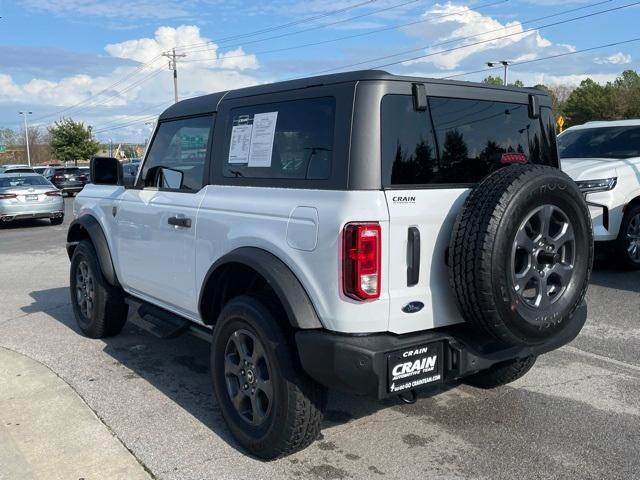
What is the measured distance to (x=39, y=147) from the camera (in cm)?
9731

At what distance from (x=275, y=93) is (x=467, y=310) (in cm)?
160

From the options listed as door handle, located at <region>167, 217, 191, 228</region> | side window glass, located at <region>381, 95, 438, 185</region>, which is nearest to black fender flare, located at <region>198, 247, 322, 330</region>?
side window glass, located at <region>381, 95, 438, 185</region>

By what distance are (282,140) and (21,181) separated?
15.4 metres

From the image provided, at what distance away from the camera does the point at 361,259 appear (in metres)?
2.95

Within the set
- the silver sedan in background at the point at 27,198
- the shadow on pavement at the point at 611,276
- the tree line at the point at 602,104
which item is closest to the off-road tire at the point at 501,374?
the shadow on pavement at the point at 611,276

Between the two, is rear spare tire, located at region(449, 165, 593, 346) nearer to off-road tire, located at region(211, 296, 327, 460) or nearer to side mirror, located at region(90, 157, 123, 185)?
off-road tire, located at region(211, 296, 327, 460)

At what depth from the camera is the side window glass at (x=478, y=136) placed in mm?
3365

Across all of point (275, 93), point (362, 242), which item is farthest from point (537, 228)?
point (275, 93)

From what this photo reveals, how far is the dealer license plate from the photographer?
119 inches

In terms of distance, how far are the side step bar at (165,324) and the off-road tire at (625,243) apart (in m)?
5.90

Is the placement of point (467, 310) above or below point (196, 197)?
below

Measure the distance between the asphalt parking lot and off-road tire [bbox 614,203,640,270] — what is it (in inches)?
84.8

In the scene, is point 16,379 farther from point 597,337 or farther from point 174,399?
point 597,337

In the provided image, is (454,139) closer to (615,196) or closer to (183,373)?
(183,373)
